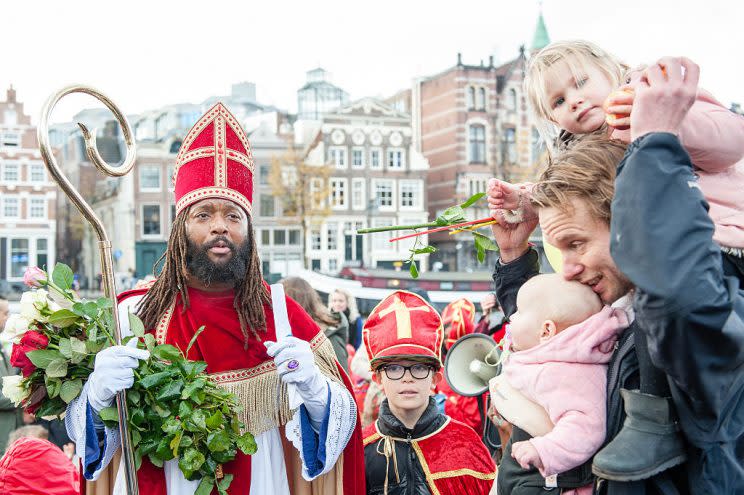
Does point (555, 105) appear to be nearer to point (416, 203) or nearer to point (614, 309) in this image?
point (614, 309)

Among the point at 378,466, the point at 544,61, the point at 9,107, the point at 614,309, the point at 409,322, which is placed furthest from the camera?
the point at 9,107

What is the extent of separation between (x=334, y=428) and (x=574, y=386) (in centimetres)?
140

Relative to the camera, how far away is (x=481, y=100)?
1578 inches

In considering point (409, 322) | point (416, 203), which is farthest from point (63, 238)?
point (409, 322)

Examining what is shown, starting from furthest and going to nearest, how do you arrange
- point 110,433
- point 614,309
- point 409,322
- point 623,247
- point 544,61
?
1. point 409,322
2. point 110,433
3. point 544,61
4. point 614,309
5. point 623,247

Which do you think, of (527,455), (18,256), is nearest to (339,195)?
(18,256)

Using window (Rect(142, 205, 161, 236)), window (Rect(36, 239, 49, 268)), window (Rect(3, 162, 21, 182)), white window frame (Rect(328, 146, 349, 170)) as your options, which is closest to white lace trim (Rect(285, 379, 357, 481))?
white window frame (Rect(328, 146, 349, 170))

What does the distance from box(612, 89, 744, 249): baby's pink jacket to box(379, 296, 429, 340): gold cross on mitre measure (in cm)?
202

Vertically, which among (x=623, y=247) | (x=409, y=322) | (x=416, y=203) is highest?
(x=416, y=203)

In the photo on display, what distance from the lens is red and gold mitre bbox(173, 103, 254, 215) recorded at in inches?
123

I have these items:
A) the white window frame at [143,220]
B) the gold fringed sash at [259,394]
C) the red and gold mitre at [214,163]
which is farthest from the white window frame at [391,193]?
the gold fringed sash at [259,394]

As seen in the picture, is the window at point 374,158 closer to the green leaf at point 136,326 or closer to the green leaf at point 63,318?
the green leaf at point 136,326

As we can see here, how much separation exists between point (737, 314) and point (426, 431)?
→ 2.18 meters

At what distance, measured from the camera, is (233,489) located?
2.82 m
